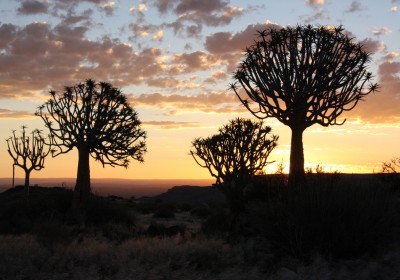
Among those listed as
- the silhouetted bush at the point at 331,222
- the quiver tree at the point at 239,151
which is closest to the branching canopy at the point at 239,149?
the quiver tree at the point at 239,151

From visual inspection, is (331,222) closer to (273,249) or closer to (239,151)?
(273,249)

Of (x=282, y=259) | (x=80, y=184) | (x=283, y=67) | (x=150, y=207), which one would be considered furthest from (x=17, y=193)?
(x=282, y=259)

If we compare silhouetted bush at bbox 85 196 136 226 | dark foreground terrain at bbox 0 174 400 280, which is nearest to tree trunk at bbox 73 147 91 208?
silhouetted bush at bbox 85 196 136 226

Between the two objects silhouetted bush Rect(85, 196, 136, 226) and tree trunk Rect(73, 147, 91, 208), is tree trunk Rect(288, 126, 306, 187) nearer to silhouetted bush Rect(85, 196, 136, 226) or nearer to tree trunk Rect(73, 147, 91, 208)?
silhouetted bush Rect(85, 196, 136, 226)

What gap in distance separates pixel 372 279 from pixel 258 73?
807 cm

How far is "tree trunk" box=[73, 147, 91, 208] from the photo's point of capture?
75.3 feet

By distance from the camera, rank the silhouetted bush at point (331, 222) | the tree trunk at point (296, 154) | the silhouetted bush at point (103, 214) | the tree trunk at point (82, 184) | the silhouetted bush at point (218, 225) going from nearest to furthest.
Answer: the silhouetted bush at point (331, 222)
the silhouetted bush at point (218, 225)
the tree trunk at point (296, 154)
the silhouetted bush at point (103, 214)
the tree trunk at point (82, 184)

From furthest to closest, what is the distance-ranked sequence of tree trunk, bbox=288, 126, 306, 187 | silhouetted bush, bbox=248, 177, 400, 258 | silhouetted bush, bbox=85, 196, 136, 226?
silhouetted bush, bbox=85, 196, 136, 226 → tree trunk, bbox=288, 126, 306, 187 → silhouetted bush, bbox=248, 177, 400, 258

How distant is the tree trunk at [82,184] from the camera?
904 inches

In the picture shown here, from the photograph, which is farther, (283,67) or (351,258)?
(283,67)

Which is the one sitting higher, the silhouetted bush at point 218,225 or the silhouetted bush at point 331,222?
the silhouetted bush at point 331,222

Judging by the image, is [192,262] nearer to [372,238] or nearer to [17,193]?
[372,238]

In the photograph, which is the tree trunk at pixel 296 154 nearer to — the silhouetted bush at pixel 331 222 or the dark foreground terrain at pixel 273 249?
the dark foreground terrain at pixel 273 249

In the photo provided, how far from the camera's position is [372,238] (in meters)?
9.47
